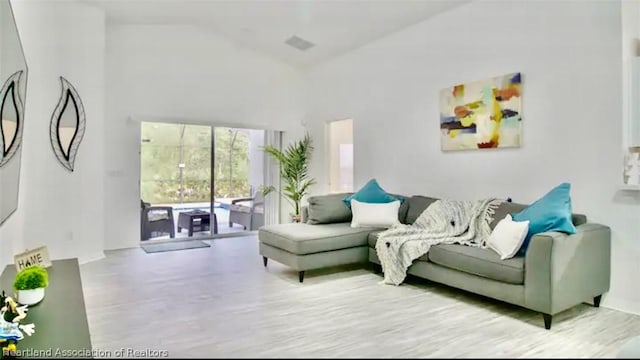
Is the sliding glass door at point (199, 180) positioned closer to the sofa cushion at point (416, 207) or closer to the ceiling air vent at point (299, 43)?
the ceiling air vent at point (299, 43)

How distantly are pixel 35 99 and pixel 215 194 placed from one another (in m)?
3.06

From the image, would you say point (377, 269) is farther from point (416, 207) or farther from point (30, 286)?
point (30, 286)

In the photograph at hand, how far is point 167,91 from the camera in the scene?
20.8 feet

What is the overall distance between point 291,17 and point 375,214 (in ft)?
9.54

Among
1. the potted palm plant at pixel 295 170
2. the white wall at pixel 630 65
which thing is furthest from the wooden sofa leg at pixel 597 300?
the potted palm plant at pixel 295 170

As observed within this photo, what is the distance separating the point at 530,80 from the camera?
3.96 m

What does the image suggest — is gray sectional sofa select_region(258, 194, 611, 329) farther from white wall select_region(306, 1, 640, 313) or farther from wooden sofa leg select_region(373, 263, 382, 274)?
white wall select_region(306, 1, 640, 313)

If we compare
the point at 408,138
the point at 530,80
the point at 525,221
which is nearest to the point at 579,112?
the point at 530,80

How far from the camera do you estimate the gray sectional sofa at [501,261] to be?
2914 mm

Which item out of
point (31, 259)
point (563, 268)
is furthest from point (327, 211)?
point (31, 259)

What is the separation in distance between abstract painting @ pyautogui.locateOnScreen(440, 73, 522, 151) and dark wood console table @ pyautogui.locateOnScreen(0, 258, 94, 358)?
12.7 ft

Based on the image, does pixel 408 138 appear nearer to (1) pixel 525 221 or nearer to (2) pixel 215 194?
(1) pixel 525 221

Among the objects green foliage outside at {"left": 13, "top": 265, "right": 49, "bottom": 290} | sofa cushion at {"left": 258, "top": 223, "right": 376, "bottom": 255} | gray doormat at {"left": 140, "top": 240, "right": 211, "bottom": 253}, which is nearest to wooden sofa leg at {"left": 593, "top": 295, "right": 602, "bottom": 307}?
sofa cushion at {"left": 258, "top": 223, "right": 376, "bottom": 255}

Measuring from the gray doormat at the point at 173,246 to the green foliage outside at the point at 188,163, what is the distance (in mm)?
689
